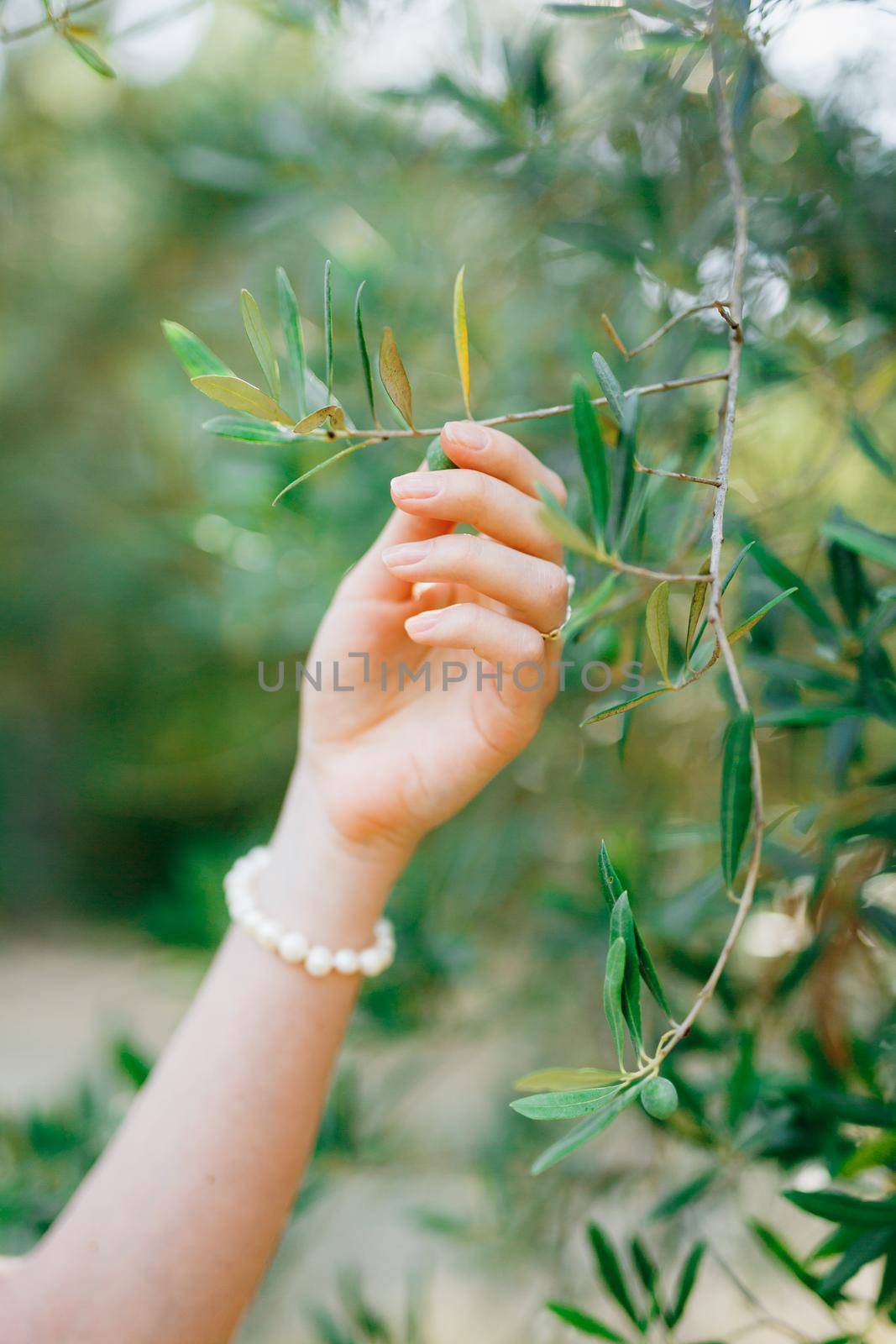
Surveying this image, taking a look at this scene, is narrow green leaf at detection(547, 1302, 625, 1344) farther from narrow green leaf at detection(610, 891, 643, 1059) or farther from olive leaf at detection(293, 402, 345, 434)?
olive leaf at detection(293, 402, 345, 434)

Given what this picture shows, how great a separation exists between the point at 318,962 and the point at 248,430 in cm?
42

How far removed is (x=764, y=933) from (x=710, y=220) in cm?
76

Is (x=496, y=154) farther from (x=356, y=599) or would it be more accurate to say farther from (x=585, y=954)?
(x=585, y=954)

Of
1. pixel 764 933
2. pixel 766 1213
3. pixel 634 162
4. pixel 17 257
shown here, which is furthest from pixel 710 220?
pixel 17 257

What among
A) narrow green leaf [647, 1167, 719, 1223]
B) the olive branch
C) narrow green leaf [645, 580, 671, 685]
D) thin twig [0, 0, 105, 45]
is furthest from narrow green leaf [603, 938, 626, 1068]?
thin twig [0, 0, 105, 45]

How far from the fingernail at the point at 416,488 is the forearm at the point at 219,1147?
1.07 feet

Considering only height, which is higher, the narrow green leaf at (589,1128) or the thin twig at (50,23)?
the thin twig at (50,23)

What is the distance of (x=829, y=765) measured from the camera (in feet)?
2.36

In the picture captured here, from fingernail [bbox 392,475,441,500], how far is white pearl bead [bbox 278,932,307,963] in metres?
0.38

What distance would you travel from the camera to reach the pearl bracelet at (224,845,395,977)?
2.27 feet

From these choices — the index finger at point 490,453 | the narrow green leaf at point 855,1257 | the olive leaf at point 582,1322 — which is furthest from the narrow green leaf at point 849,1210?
the index finger at point 490,453

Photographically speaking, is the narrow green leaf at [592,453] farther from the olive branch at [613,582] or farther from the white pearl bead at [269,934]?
the white pearl bead at [269,934]

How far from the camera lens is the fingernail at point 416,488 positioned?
473mm

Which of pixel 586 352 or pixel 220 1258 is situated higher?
pixel 586 352
